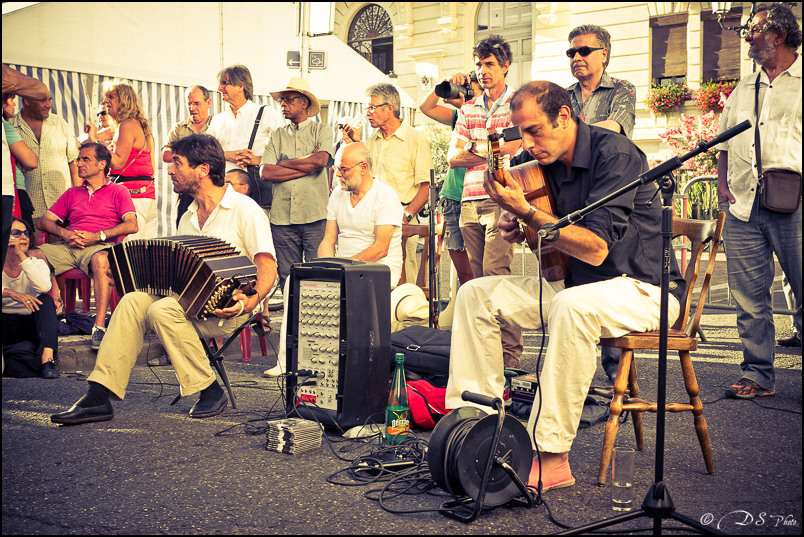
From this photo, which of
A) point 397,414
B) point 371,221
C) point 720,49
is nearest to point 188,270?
point 397,414

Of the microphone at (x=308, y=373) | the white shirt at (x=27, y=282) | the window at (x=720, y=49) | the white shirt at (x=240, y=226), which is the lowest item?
the microphone at (x=308, y=373)

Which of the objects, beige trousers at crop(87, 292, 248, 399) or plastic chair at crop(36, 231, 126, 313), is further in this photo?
plastic chair at crop(36, 231, 126, 313)

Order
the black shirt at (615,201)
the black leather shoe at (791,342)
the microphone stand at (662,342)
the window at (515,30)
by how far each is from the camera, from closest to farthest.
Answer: the microphone stand at (662,342), the black shirt at (615,201), the black leather shoe at (791,342), the window at (515,30)

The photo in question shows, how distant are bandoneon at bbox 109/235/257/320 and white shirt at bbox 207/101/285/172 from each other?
2458mm

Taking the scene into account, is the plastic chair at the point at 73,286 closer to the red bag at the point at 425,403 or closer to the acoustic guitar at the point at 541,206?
the red bag at the point at 425,403

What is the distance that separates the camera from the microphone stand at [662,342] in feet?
8.41

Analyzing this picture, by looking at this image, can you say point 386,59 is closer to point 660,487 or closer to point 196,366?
point 196,366

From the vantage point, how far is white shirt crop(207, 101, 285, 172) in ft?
22.5

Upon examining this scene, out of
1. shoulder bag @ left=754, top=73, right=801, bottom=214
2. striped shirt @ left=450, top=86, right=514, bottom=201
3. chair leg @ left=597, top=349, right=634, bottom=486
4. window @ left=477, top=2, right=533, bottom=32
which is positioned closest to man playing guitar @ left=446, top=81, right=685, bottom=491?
chair leg @ left=597, top=349, right=634, bottom=486

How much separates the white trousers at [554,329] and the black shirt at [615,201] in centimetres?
12

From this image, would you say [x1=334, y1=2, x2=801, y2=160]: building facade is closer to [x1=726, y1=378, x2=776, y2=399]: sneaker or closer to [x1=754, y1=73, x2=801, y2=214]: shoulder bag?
[x1=754, y1=73, x2=801, y2=214]: shoulder bag

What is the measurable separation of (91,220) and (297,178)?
5.77ft

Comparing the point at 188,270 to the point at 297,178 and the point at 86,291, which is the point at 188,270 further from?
the point at 86,291

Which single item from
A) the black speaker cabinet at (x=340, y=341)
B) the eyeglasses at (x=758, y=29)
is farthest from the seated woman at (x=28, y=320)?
the eyeglasses at (x=758, y=29)
